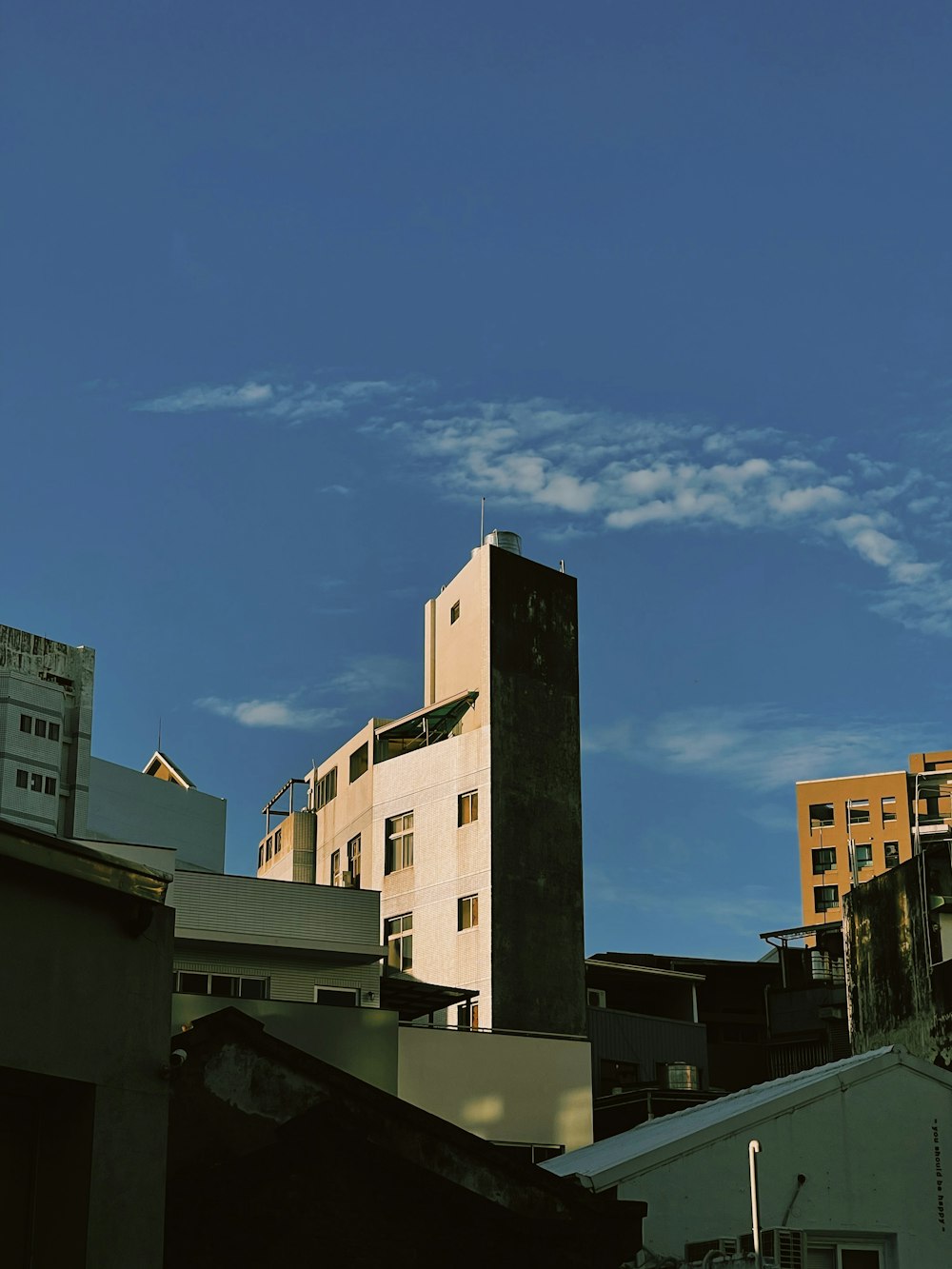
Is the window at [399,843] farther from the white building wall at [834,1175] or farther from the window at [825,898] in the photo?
the window at [825,898]

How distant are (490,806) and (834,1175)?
3769 centimetres

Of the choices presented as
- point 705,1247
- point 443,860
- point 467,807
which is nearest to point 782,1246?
point 705,1247

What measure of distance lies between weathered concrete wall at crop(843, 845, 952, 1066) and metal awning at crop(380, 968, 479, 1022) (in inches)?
582

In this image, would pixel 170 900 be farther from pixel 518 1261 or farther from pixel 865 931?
pixel 865 931

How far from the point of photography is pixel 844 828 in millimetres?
139125

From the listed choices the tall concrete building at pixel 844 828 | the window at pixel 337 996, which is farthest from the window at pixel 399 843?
the tall concrete building at pixel 844 828

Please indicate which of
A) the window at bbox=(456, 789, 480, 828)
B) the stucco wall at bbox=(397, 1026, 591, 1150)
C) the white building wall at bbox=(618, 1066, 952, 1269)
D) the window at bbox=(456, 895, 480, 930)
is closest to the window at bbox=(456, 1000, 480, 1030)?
the window at bbox=(456, 895, 480, 930)

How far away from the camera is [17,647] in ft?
310

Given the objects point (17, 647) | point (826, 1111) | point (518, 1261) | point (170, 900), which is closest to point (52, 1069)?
point (518, 1261)

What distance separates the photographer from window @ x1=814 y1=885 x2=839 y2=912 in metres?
137

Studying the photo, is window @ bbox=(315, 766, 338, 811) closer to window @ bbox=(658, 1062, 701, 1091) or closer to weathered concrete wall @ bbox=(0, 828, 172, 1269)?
window @ bbox=(658, 1062, 701, 1091)

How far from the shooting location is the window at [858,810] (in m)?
139

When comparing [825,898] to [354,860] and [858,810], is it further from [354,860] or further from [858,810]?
[354,860]

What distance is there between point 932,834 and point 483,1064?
21172mm
